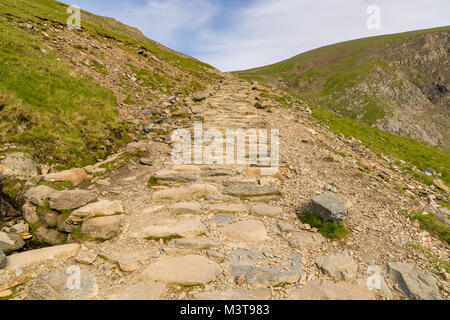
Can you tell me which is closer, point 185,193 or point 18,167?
point 18,167

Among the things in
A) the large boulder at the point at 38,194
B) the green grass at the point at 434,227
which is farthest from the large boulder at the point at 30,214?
the green grass at the point at 434,227

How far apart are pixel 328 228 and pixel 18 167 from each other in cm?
1170

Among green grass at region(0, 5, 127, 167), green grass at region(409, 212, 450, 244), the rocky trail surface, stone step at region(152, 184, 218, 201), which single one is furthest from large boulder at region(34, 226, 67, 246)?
green grass at region(409, 212, 450, 244)

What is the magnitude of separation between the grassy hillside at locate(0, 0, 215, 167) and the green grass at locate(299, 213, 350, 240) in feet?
35.3

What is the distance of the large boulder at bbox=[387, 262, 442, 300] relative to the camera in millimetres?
5188

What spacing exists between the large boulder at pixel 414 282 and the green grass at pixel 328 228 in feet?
4.76

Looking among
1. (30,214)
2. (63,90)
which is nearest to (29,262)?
(30,214)

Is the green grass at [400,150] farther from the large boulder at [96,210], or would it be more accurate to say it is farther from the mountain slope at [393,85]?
the mountain slope at [393,85]

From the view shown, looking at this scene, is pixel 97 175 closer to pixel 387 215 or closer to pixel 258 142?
pixel 258 142

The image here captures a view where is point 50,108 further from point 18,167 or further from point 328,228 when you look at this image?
point 328,228

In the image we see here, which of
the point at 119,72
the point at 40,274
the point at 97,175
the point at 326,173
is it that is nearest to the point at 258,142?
the point at 326,173

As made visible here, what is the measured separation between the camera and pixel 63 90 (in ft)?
45.2

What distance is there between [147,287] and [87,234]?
122 inches

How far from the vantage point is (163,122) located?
56.6 feet
